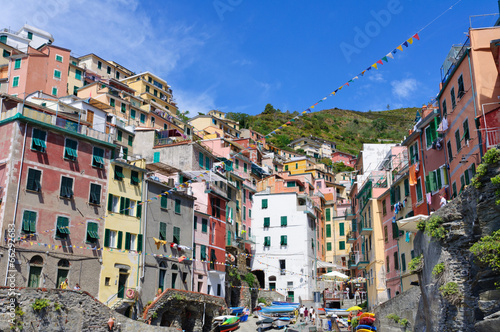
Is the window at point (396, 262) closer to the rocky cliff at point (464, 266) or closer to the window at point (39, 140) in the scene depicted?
the rocky cliff at point (464, 266)

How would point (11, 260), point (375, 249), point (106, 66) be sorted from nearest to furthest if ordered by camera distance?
1. point (11, 260)
2. point (375, 249)
3. point (106, 66)

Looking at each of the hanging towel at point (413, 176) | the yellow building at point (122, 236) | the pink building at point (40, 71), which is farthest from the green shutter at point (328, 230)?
the pink building at point (40, 71)

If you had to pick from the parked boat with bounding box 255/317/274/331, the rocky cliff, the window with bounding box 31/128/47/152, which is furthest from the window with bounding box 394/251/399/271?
the window with bounding box 31/128/47/152

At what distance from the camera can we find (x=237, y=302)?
59.1m

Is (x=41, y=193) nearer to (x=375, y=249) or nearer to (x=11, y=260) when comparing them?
(x=11, y=260)

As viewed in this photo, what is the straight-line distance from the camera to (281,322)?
45.8 meters

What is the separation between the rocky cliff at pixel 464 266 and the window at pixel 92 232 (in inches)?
1045

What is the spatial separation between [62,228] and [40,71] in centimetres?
3992

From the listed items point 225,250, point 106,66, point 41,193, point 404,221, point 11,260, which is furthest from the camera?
point 106,66

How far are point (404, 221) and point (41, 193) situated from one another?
25.8 metres

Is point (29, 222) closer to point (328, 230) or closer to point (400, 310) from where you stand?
point (400, 310)

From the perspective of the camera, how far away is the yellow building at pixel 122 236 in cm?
4056

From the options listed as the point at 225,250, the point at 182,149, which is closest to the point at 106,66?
the point at 182,149

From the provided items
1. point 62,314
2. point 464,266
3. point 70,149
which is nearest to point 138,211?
point 70,149
